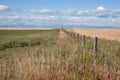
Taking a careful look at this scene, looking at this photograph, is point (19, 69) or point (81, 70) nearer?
point (81, 70)

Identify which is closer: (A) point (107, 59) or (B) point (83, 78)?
(B) point (83, 78)

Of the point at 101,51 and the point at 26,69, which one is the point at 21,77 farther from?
the point at 101,51

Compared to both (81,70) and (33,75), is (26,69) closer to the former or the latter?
(33,75)

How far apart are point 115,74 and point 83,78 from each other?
851mm

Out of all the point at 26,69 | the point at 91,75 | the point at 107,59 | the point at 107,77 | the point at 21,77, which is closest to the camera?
→ the point at 107,77

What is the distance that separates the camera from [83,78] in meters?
8.48

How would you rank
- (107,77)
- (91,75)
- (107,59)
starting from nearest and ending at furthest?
(107,77)
(91,75)
(107,59)

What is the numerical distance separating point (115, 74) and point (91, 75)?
0.79m

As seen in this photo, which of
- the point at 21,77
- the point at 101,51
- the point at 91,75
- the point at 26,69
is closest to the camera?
the point at 91,75

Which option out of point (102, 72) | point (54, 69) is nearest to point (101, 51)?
point (54, 69)

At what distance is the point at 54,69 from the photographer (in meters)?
10.3

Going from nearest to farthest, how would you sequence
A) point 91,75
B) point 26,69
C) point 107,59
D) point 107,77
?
point 107,77
point 91,75
point 26,69
point 107,59

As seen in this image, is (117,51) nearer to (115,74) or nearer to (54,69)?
(54,69)

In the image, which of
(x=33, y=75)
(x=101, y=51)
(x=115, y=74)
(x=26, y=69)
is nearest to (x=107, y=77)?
(x=115, y=74)
